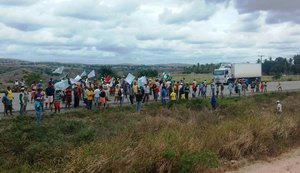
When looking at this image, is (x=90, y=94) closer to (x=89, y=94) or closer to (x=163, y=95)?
(x=89, y=94)

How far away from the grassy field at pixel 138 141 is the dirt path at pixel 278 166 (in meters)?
0.55

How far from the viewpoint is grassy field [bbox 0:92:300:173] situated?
12.5m

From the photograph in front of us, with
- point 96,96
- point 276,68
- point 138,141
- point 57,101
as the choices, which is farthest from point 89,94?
point 276,68

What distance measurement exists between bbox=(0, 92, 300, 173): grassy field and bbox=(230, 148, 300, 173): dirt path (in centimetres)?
55

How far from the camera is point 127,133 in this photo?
53.4 ft

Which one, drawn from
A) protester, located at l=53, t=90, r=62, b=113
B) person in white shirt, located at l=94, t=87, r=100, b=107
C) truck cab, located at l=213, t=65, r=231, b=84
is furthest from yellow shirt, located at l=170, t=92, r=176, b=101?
truck cab, located at l=213, t=65, r=231, b=84

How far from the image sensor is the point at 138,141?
47.9 feet

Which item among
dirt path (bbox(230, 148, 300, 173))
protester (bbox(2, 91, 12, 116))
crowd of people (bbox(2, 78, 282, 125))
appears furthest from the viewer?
crowd of people (bbox(2, 78, 282, 125))

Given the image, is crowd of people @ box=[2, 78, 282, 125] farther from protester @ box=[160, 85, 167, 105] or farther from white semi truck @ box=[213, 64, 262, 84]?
white semi truck @ box=[213, 64, 262, 84]

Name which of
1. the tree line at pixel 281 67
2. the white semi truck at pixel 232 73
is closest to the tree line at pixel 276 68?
the tree line at pixel 281 67

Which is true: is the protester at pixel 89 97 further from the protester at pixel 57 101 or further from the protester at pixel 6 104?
the protester at pixel 6 104

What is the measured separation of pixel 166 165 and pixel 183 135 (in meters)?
2.54

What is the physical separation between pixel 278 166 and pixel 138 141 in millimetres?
6103

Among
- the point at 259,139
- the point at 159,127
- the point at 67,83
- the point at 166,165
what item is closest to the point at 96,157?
the point at 166,165
